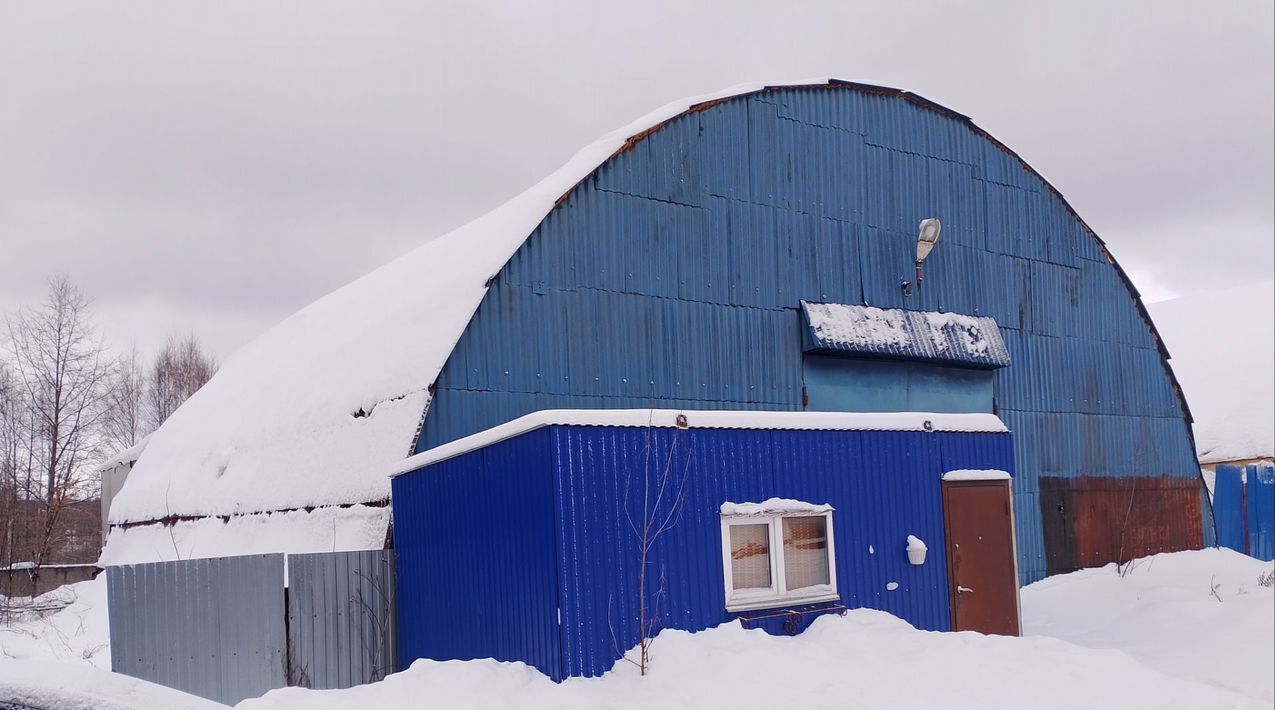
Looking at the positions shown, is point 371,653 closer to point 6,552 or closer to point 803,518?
point 803,518

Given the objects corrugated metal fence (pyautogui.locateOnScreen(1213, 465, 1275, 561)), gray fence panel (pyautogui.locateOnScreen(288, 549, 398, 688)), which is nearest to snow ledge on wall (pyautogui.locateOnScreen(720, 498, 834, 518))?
gray fence panel (pyautogui.locateOnScreen(288, 549, 398, 688))

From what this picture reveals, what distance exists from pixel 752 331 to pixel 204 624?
8.19 meters

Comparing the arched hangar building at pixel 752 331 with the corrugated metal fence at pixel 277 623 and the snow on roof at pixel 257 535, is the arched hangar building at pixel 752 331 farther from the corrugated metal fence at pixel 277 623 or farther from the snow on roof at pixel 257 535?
the corrugated metal fence at pixel 277 623

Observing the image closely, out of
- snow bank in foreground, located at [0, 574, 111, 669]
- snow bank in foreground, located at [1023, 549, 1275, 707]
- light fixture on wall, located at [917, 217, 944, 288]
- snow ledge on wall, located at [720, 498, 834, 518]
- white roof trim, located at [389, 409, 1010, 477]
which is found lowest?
snow bank in foreground, located at [0, 574, 111, 669]

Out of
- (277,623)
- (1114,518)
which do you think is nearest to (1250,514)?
(1114,518)

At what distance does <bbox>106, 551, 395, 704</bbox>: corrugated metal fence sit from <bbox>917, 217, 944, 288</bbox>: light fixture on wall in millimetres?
9835

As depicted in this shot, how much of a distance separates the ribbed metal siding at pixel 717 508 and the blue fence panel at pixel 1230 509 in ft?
41.5

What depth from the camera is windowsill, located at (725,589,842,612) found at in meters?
9.67

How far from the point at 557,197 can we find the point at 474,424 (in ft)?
10.4

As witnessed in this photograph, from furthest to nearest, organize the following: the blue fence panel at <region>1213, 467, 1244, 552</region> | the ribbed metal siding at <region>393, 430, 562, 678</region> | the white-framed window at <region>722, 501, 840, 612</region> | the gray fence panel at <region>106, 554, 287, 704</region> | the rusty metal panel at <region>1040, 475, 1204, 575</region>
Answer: the blue fence panel at <region>1213, 467, 1244, 552</region>, the rusty metal panel at <region>1040, 475, 1204, 575</region>, the gray fence panel at <region>106, 554, 287, 704</region>, the white-framed window at <region>722, 501, 840, 612</region>, the ribbed metal siding at <region>393, 430, 562, 678</region>

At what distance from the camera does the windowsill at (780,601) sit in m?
9.67

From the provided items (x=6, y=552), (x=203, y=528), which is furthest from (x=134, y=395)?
(x=203, y=528)

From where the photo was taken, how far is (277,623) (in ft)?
38.4

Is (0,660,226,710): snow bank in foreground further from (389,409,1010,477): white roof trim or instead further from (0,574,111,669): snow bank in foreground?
(0,574,111,669): snow bank in foreground
